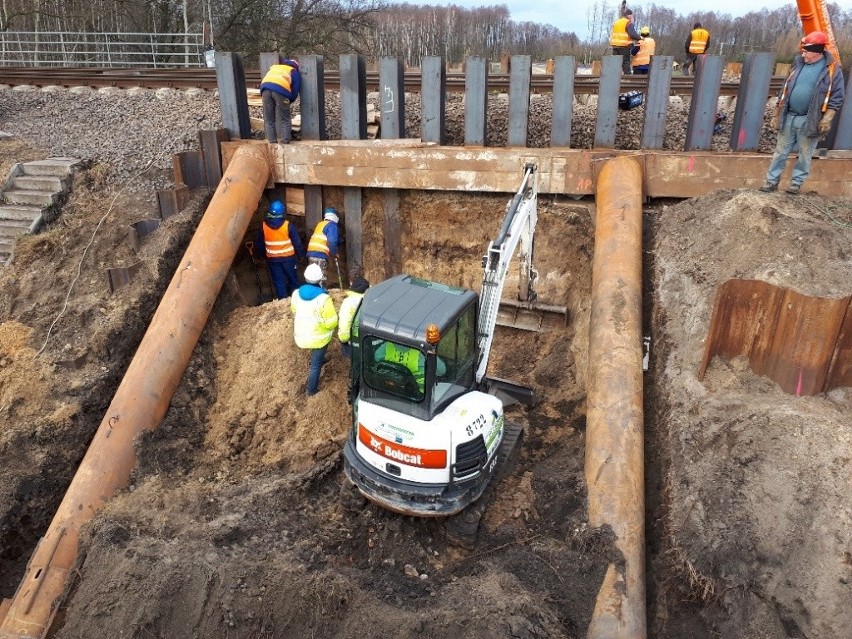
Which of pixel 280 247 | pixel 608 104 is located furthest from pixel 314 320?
pixel 608 104

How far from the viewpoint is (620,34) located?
1123cm

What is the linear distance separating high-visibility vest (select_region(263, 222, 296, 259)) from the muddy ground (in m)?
0.72

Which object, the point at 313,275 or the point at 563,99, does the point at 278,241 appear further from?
the point at 563,99

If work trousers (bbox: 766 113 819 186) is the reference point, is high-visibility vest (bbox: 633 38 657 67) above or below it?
above

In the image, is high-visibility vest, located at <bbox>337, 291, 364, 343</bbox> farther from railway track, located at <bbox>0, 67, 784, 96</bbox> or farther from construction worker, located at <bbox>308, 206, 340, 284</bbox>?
railway track, located at <bbox>0, 67, 784, 96</bbox>

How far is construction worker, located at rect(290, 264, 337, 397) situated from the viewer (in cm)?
634

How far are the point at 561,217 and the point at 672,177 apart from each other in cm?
140

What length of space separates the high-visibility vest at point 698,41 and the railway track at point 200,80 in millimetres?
2907

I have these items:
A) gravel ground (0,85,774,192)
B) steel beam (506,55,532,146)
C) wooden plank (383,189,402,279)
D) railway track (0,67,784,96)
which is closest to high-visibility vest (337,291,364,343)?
wooden plank (383,189,402,279)

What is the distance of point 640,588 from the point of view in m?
4.48

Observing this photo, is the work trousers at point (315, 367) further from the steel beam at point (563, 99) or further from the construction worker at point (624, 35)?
the construction worker at point (624, 35)

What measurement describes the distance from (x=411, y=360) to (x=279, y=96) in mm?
5201

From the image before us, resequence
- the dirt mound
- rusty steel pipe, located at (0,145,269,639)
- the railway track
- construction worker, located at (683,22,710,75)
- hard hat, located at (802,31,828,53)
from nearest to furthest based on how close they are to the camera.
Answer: the dirt mound, rusty steel pipe, located at (0,145,269,639), hard hat, located at (802,31,828,53), the railway track, construction worker, located at (683,22,710,75)

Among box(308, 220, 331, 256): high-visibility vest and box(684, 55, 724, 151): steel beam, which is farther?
box(308, 220, 331, 256): high-visibility vest
